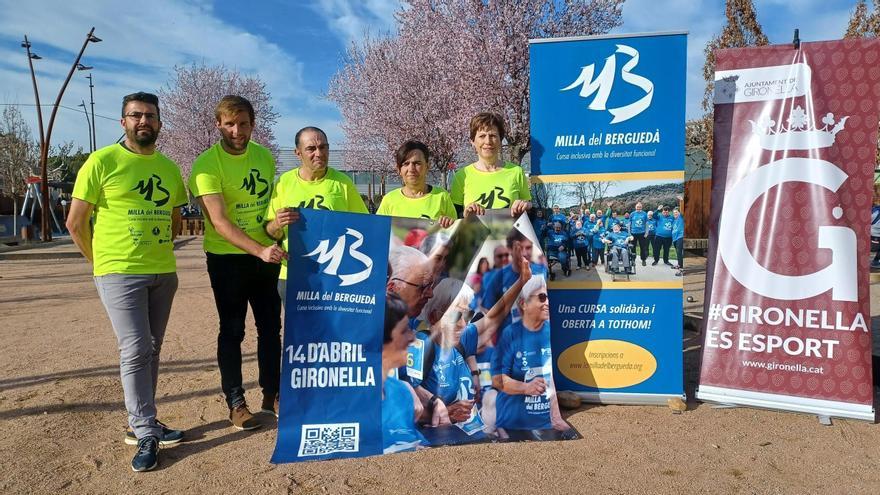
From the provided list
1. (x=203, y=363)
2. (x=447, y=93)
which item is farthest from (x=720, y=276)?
(x=447, y=93)

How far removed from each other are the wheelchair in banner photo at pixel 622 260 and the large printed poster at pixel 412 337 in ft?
2.22

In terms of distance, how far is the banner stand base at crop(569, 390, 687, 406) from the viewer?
432 cm

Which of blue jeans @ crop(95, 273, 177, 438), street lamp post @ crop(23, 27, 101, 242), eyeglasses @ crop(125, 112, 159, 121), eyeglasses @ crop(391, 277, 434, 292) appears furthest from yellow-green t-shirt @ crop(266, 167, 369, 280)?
street lamp post @ crop(23, 27, 101, 242)

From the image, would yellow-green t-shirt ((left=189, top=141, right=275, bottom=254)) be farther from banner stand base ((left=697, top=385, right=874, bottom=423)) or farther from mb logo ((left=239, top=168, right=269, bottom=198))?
banner stand base ((left=697, top=385, right=874, bottom=423))

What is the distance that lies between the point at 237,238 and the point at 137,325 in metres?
0.79

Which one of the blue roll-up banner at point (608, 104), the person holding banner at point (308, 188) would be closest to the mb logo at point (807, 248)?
the blue roll-up banner at point (608, 104)

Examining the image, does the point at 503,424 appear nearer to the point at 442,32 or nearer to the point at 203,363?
the point at 203,363

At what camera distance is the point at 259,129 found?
1206 inches

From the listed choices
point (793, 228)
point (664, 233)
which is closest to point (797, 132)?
point (793, 228)

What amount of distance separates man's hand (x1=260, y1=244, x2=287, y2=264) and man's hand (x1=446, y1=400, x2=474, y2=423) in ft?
5.01

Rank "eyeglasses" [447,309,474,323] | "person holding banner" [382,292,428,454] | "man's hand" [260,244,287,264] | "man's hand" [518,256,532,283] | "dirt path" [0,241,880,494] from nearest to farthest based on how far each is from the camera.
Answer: "dirt path" [0,241,880,494], "man's hand" [260,244,287,264], "person holding banner" [382,292,428,454], "eyeglasses" [447,309,474,323], "man's hand" [518,256,532,283]

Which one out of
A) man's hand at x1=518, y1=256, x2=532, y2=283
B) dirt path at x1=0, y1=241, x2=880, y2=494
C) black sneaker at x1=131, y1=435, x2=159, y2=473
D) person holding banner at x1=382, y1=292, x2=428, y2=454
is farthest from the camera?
man's hand at x1=518, y1=256, x2=532, y2=283

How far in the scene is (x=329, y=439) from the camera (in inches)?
140

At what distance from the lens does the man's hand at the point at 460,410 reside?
12.5 feet
